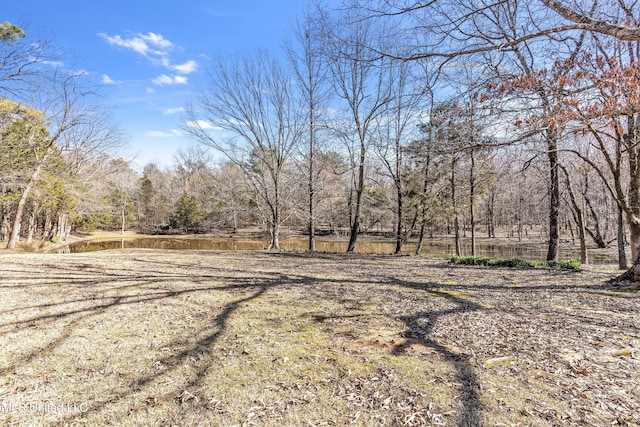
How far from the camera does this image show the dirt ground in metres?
1.92

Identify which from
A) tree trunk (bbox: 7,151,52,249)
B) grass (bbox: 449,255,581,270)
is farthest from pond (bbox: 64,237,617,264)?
grass (bbox: 449,255,581,270)

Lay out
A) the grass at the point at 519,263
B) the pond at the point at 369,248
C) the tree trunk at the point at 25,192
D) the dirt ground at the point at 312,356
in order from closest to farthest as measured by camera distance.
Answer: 1. the dirt ground at the point at 312,356
2. the grass at the point at 519,263
3. the tree trunk at the point at 25,192
4. the pond at the point at 369,248

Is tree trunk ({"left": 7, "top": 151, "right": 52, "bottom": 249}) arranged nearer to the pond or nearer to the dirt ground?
the pond

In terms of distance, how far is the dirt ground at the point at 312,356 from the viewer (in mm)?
1915

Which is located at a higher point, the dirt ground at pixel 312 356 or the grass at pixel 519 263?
the grass at pixel 519 263

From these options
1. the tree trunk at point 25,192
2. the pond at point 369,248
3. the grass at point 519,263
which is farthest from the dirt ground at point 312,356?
the tree trunk at point 25,192

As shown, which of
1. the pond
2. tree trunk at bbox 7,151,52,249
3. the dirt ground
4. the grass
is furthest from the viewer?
the pond

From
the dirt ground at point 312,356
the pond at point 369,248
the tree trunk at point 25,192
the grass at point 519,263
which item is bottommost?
the pond at point 369,248

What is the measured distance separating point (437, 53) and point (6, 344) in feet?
18.9

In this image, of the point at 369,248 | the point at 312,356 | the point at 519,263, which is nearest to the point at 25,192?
the point at 312,356

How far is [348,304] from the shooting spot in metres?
4.21

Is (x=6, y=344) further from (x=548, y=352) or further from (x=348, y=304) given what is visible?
(x=548, y=352)

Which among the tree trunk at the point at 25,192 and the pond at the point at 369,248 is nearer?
the tree trunk at the point at 25,192

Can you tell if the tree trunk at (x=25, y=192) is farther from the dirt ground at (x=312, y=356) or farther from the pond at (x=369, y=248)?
the dirt ground at (x=312, y=356)
